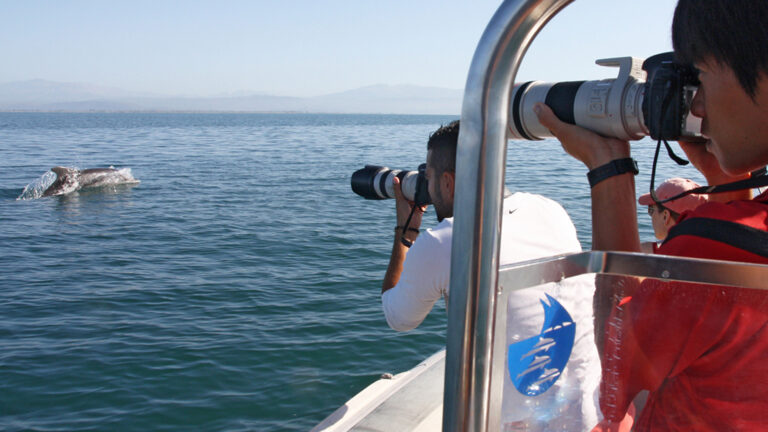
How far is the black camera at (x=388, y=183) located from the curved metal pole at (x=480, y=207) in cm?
173

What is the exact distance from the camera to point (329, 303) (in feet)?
26.8

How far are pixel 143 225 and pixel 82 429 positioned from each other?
8502 millimetres

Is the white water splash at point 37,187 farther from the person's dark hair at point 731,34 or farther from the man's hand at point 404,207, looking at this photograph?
the person's dark hair at point 731,34

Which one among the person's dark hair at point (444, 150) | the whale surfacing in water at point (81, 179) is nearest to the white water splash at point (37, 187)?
the whale surfacing in water at point (81, 179)

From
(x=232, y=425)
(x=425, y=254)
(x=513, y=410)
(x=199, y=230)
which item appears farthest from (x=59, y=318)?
(x=513, y=410)

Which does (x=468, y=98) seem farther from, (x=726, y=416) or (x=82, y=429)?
(x=82, y=429)

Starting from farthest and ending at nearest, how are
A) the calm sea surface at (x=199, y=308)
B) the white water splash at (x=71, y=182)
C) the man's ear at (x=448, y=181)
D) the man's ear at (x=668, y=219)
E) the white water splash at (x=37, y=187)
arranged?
the white water splash at (x=71, y=182), the white water splash at (x=37, y=187), the calm sea surface at (x=199, y=308), the man's ear at (x=668, y=219), the man's ear at (x=448, y=181)

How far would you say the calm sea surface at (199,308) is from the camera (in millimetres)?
5645

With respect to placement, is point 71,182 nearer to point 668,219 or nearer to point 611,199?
point 668,219

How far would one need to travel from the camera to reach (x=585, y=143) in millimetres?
1163

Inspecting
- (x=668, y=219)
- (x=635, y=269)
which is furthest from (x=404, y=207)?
(x=635, y=269)

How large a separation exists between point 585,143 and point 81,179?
1983cm

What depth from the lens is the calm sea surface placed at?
5645mm

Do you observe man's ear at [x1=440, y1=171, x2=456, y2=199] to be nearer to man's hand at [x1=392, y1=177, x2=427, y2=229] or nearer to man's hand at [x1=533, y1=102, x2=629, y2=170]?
man's hand at [x1=392, y1=177, x2=427, y2=229]
